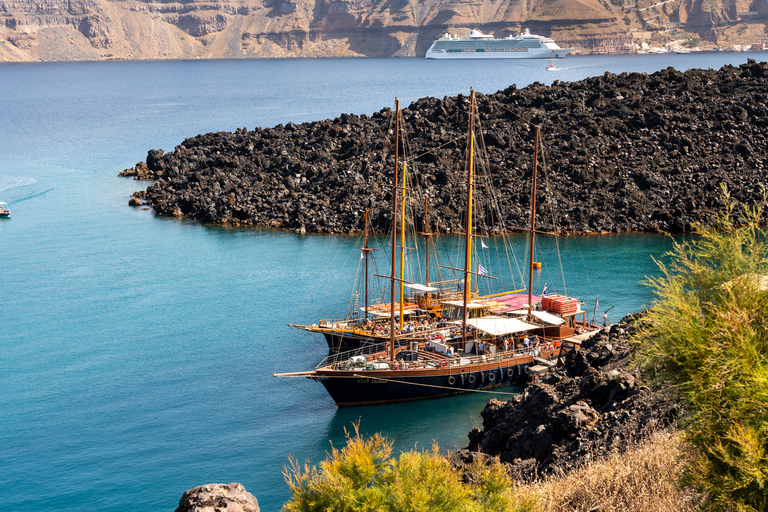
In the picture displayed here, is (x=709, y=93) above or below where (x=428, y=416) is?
above

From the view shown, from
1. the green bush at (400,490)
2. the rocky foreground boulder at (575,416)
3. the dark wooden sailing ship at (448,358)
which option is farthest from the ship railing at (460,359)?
the green bush at (400,490)

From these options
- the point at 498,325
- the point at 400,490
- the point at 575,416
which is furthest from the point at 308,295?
the point at 400,490

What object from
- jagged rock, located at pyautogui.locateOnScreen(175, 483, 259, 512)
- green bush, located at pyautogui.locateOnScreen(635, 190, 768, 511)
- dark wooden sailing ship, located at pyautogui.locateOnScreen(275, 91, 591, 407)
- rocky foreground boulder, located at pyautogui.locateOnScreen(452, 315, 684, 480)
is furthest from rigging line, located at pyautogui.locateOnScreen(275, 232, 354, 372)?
green bush, located at pyautogui.locateOnScreen(635, 190, 768, 511)

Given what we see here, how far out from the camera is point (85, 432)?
37.1 m

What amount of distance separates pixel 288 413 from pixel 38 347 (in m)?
20.2

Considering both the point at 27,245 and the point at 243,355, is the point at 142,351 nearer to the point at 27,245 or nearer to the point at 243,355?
the point at 243,355

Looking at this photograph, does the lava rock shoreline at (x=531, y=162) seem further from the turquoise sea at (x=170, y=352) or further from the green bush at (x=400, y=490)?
the green bush at (x=400, y=490)

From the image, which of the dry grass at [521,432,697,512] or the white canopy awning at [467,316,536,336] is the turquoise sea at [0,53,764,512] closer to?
the white canopy awning at [467,316,536,336]

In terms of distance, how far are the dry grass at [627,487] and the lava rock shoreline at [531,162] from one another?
4948cm

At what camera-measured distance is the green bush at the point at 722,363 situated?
14539 millimetres

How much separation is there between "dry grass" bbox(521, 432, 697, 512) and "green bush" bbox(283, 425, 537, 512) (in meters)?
1.69

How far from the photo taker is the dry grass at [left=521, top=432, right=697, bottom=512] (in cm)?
1805

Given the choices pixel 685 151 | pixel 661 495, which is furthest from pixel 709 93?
pixel 661 495

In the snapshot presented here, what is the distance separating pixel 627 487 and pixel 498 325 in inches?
904
